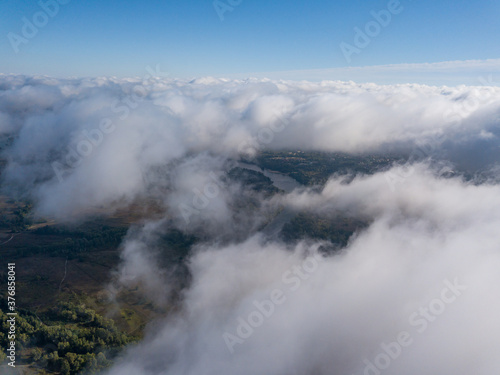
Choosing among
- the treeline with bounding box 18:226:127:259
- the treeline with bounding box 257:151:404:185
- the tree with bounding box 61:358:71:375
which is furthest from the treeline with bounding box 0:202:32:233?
the treeline with bounding box 257:151:404:185

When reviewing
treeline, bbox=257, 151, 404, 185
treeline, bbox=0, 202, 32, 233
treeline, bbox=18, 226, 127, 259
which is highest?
treeline, bbox=257, 151, 404, 185

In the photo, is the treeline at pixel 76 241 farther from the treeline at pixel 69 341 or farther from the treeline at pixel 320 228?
the treeline at pixel 320 228

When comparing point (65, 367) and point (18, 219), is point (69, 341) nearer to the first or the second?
point (65, 367)

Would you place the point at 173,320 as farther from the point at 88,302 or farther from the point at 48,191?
the point at 48,191

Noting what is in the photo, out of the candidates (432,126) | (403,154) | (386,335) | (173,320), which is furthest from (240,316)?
(432,126)

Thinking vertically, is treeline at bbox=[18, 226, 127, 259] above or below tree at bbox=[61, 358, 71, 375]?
below

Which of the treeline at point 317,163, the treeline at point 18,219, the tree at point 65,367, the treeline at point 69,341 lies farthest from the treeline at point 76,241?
the treeline at point 317,163

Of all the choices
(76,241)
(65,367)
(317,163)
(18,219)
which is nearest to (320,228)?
(65,367)

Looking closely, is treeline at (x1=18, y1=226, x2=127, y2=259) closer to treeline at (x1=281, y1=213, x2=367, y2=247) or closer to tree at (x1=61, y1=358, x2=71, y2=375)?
tree at (x1=61, y1=358, x2=71, y2=375)

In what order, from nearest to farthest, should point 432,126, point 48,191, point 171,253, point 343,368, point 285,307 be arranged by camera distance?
point 343,368 → point 285,307 → point 171,253 → point 48,191 → point 432,126
